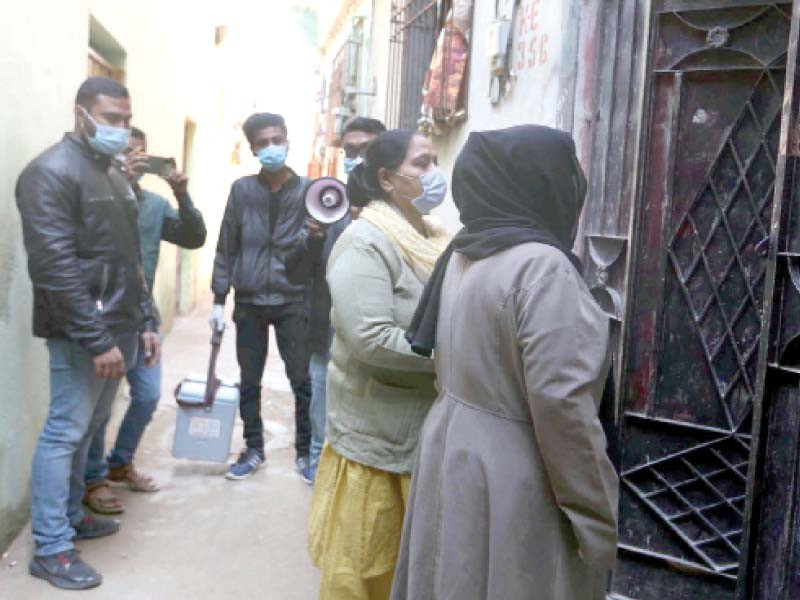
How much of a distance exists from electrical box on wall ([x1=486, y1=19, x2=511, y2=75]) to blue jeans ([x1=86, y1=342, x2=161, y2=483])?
2271 millimetres

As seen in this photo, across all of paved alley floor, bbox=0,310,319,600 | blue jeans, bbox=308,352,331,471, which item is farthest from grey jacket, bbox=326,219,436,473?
blue jeans, bbox=308,352,331,471

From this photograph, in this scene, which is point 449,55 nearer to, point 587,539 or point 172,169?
point 172,169

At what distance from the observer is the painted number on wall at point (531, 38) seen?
429 centimetres

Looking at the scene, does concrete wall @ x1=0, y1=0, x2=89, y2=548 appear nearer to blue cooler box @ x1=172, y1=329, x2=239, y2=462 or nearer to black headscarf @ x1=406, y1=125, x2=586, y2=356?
blue cooler box @ x1=172, y1=329, x2=239, y2=462

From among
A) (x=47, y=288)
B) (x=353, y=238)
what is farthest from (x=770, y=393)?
(x=47, y=288)

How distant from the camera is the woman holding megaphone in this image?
8.20 ft

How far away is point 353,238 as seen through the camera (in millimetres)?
2592

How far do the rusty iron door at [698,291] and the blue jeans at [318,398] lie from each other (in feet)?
5.49

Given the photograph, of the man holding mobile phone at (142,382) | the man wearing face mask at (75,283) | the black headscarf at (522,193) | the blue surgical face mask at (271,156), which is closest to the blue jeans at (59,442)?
the man wearing face mask at (75,283)

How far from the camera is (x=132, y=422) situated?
4.52 meters

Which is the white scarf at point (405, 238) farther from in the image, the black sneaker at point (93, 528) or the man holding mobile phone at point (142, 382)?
the black sneaker at point (93, 528)

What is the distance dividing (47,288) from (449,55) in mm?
3382

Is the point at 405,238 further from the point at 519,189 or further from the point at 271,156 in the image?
the point at 271,156

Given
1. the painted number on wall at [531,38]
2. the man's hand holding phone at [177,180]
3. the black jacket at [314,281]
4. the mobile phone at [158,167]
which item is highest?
the painted number on wall at [531,38]
